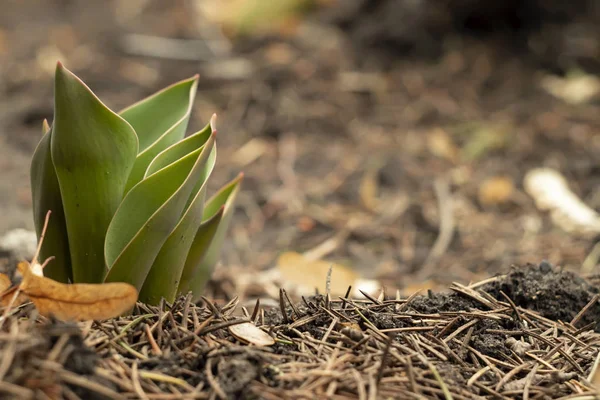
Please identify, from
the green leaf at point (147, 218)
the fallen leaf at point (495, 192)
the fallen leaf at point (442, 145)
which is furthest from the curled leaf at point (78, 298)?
the fallen leaf at point (442, 145)

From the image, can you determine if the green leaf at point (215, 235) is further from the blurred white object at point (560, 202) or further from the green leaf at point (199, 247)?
the blurred white object at point (560, 202)

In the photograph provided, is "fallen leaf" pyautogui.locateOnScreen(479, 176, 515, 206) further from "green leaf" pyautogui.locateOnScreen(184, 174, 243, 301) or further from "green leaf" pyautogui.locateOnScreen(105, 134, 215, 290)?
"green leaf" pyautogui.locateOnScreen(105, 134, 215, 290)

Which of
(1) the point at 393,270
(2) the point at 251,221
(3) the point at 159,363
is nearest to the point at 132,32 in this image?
(2) the point at 251,221

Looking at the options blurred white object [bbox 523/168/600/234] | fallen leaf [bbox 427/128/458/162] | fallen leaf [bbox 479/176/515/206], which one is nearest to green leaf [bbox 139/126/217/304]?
blurred white object [bbox 523/168/600/234]

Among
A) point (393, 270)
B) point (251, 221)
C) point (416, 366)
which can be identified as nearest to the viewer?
point (416, 366)

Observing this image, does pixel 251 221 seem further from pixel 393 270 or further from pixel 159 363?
pixel 159 363

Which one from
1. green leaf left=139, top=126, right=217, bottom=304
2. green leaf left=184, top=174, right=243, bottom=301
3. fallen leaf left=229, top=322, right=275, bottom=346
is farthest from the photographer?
green leaf left=184, top=174, right=243, bottom=301

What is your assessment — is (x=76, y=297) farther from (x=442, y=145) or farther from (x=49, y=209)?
(x=442, y=145)
